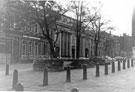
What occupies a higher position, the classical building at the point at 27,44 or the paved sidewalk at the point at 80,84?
the classical building at the point at 27,44

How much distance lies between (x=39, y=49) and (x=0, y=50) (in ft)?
39.8

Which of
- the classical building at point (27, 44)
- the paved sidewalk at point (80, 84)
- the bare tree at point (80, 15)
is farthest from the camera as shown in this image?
the classical building at point (27, 44)

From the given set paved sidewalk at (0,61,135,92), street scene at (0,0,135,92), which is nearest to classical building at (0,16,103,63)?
street scene at (0,0,135,92)

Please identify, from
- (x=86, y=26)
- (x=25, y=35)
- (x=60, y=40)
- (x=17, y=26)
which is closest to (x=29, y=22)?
(x=17, y=26)

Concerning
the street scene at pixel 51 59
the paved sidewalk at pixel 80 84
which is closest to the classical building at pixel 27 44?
the street scene at pixel 51 59

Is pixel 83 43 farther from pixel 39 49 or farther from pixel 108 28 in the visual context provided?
pixel 108 28

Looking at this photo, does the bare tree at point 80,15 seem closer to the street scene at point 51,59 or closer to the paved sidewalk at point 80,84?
the street scene at point 51,59

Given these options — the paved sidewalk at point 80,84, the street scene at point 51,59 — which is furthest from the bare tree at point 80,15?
the paved sidewalk at point 80,84

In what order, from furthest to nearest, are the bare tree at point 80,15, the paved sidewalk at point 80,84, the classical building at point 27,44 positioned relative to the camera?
the classical building at point 27,44 < the bare tree at point 80,15 < the paved sidewalk at point 80,84

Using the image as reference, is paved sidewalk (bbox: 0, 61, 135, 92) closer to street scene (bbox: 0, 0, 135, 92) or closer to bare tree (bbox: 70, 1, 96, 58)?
street scene (bbox: 0, 0, 135, 92)

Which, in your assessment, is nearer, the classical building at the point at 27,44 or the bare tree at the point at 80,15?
the bare tree at the point at 80,15

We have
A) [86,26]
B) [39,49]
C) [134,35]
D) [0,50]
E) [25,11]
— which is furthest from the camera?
[39,49]

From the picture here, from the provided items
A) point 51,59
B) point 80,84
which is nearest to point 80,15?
point 51,59

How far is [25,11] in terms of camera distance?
1927cm
